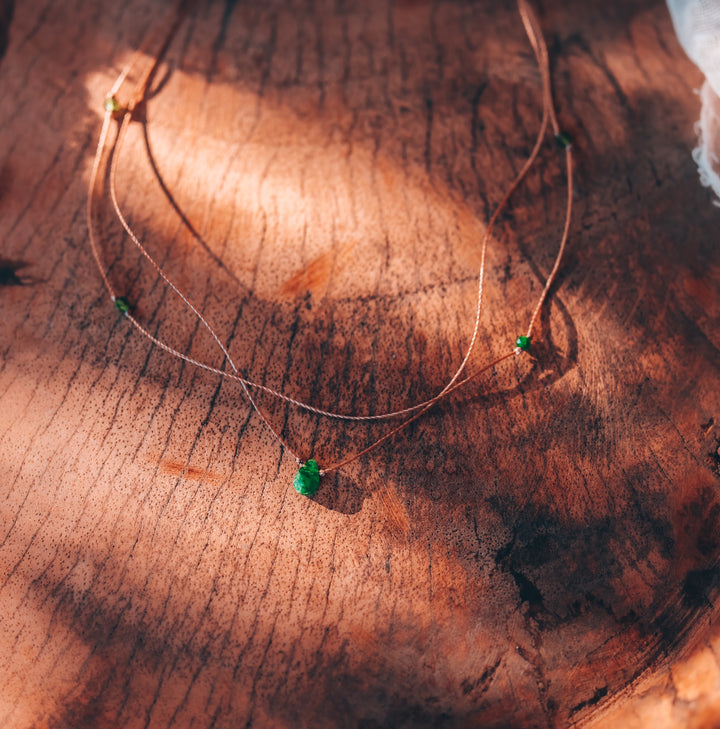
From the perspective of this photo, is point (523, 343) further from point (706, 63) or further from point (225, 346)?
point (706, 63)

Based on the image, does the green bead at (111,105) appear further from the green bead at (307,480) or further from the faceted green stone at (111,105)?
the green bead at (307,480)

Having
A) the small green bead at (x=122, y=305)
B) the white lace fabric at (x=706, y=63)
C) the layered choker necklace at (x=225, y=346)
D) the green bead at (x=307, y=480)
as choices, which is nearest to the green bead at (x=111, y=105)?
the layered choker necklace at (x=225, y=346)

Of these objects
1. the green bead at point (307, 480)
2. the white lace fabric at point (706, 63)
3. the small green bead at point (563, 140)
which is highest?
the white lace fabric at point (706, 63)

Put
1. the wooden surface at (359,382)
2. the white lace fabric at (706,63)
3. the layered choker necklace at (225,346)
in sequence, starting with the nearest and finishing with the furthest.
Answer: the wooden surface at (359,382), the layered choker necklace at (225,346), the white lace fabric at (706,63)

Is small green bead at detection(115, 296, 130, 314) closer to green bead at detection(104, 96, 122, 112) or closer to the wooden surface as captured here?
the wooden surface

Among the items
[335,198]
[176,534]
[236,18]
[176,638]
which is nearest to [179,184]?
[335,198]

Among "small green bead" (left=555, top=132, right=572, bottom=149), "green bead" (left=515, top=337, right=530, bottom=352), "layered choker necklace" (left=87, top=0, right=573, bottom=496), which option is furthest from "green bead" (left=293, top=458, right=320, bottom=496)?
"small green bead" (left=555, top=132, right=572, bottom=149)

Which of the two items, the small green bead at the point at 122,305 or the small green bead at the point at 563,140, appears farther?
the small green bead at the point at 563,140

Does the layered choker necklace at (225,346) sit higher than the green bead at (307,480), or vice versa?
the layered choker necklace at (225,346)
